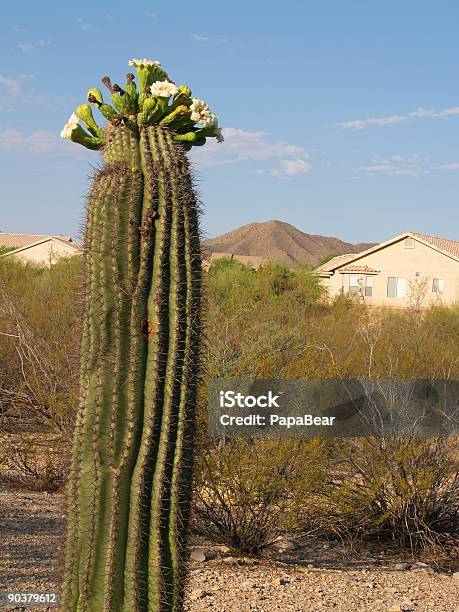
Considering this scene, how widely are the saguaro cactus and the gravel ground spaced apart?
93.2 inches

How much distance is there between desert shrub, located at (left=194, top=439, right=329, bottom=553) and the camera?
273 inches

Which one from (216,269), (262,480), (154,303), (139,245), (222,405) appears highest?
(216,269)

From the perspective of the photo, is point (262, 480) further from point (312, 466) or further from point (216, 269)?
point (216, 269)

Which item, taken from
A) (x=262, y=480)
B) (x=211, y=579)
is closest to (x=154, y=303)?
(x=211, y=579)

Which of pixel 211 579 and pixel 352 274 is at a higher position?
pixel 352 274

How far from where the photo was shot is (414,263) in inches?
1407

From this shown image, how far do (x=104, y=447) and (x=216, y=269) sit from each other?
24.4 m

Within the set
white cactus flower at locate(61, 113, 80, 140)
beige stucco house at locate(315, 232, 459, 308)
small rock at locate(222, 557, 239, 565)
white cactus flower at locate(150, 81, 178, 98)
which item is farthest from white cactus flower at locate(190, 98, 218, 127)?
beige stucco house at locate(315, 232, 459, 308)

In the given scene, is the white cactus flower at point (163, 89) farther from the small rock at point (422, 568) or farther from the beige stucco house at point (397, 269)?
the beige stucco house at point (397, 269)

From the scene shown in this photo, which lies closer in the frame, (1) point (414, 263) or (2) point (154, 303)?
(2) point (154, 303)

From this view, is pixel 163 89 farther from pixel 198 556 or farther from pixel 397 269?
pixel 397 269

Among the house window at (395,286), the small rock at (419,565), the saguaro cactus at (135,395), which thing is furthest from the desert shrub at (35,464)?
the house window at (395,286)

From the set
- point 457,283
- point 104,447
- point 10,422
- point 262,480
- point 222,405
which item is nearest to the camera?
point 104,447

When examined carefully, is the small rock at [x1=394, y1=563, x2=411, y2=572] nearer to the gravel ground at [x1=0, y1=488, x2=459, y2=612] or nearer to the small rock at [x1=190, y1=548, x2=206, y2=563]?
the gravel ground at [x1=0, y1=488, x2=459, y2=612]
